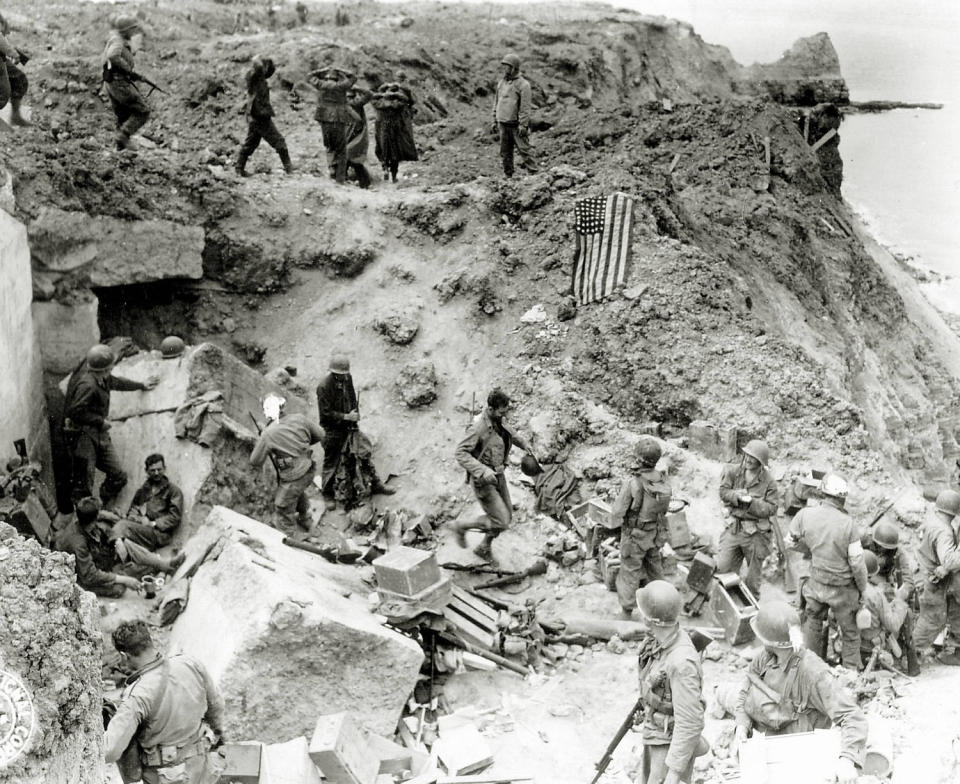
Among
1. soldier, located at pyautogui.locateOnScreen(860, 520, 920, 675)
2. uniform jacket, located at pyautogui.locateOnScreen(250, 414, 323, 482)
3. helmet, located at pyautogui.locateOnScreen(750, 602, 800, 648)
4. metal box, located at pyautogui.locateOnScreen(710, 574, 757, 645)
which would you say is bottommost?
metal box, located at pyautogui.locateOnScreen(710, 574, 757, 645)

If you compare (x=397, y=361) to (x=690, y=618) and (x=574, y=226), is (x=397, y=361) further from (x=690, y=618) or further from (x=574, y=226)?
(x=690, y=618)

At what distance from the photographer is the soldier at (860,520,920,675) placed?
23.2 feet

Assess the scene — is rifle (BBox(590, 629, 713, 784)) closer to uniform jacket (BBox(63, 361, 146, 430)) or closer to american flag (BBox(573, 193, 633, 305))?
uniform jacket (BBox(63, 361, 146, 430))

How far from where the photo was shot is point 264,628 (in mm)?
6055

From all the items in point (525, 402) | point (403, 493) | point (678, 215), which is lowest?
point (403, 493)

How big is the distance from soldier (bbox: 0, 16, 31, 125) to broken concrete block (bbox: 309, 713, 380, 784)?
26.2ft

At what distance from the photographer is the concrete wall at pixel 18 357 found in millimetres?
8711

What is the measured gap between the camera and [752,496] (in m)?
7.74

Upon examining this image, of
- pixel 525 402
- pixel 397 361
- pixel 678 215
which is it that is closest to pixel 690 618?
pixel 525 402

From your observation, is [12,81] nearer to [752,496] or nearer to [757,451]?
[757,451]

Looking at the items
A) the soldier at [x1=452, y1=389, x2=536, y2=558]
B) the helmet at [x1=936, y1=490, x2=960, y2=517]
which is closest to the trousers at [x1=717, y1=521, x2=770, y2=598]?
the helmet at [x1=936, y1=490, x2=960, y2=517]

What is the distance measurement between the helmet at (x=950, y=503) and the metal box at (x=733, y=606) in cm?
151

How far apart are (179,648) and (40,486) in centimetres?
221

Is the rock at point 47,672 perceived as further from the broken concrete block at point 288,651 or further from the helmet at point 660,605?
the helmet at point 660,605
